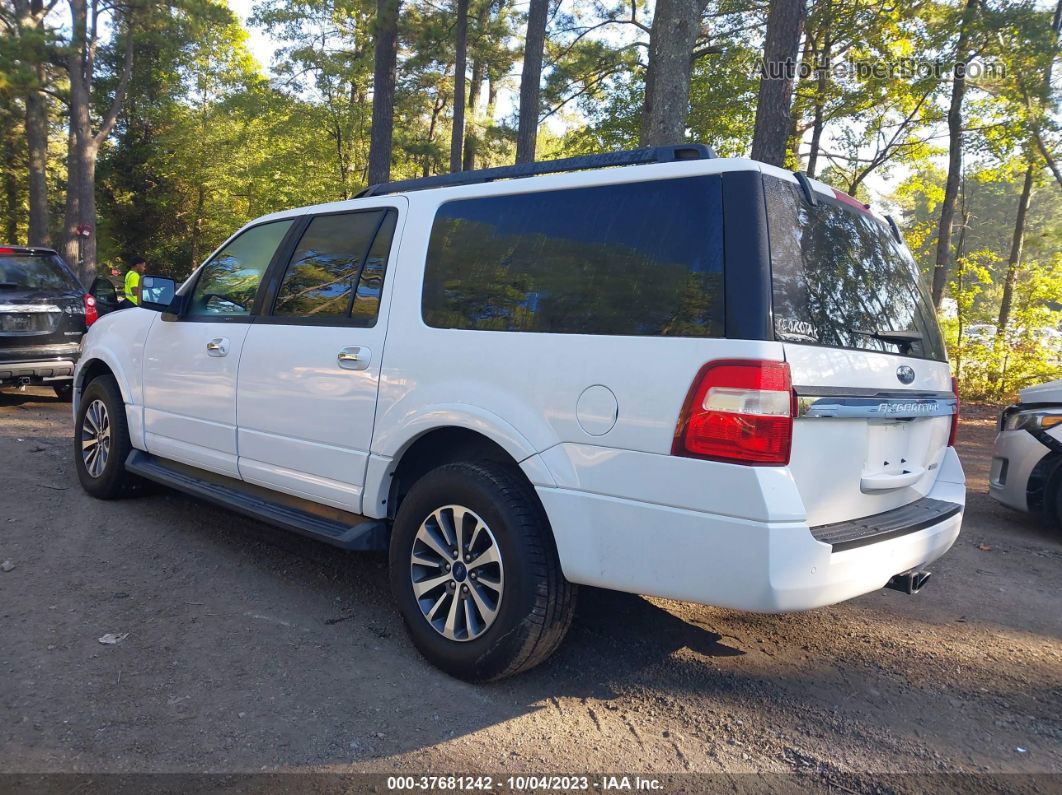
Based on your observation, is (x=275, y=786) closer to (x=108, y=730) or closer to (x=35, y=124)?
(x=108, y=730)

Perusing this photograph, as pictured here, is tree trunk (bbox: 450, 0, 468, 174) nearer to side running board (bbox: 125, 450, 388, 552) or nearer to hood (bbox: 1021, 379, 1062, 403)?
side running board (bbox: 125, 450, 388, 552)

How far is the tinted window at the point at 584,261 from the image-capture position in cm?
249

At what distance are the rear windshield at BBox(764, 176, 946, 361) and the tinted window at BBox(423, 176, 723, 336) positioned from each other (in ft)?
0.79

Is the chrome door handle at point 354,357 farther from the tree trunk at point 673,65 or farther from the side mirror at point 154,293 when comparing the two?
the tree trunk at point 673,65

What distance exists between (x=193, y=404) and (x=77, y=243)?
19022 millimetres

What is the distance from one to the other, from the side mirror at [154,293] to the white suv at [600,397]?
1192 mm

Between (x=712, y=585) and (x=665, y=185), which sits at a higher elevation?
(x=665, y=185)

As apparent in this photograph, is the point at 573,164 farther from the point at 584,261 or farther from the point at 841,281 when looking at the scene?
the point at 841,281

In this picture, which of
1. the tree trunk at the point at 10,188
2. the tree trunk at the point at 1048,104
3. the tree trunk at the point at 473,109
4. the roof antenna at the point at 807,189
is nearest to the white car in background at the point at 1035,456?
the roof antenna at the point at 807,189

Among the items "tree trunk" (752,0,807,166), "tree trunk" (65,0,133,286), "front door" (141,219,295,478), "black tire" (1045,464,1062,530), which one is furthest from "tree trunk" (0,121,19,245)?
"black tire" (1045,464,1062,530)

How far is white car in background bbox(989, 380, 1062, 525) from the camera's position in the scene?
17.1 feet

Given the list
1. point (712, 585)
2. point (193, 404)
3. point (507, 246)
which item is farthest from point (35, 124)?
point (712, 585)

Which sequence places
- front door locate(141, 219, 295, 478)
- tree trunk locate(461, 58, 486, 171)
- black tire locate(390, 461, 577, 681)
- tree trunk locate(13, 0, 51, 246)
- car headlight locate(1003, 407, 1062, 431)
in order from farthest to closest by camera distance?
tree trunk locate(461, 58, 486, 171) → tree trunk locate(13, 0, 51, 246) → car headlight locate(1003, 407, 1062, 431) → front door locate(141, 219, 295, 478) → black tire locate(390, 461, 577, 681)

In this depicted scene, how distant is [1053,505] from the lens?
529 cm
